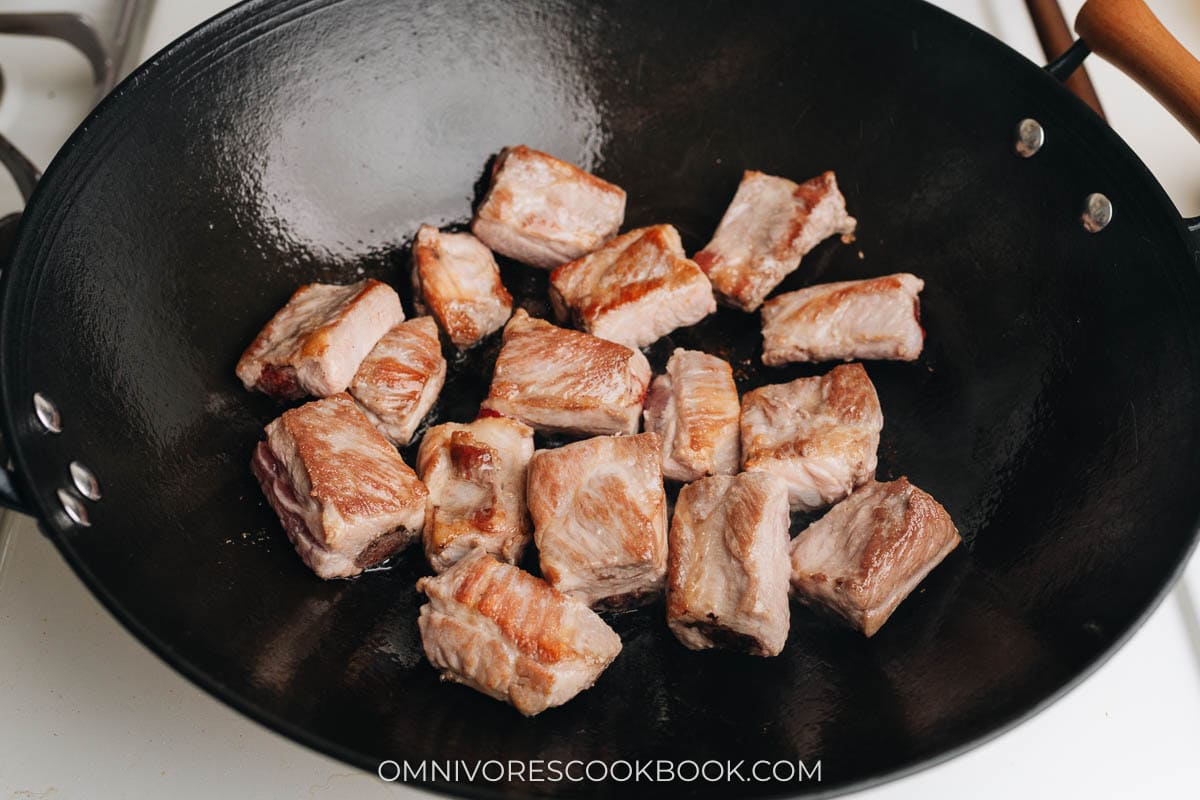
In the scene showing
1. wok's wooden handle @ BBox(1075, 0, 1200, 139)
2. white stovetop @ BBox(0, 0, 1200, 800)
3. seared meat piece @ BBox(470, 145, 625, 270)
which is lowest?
white stovetop @ BBox(0, 0, 1200, 800)

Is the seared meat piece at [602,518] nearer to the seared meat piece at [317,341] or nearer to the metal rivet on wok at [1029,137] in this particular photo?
the seared meat piece at [317,341]

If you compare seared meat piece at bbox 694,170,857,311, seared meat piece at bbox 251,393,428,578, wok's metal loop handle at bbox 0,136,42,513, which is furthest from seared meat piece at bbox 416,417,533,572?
wok's metal loop handle at bbox 0,136,42,513

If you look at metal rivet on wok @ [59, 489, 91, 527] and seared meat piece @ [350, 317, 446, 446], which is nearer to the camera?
metal rivet on wok @ [59, 489, 91, 527]

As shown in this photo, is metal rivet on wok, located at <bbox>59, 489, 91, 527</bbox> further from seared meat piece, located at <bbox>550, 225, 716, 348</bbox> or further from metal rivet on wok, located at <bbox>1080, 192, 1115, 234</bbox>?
metal rivet on wok, located at <bbox>1080, 192, 1115, 234</bbox>

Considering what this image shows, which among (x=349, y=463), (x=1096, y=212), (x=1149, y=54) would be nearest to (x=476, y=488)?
(x=349, y=463)

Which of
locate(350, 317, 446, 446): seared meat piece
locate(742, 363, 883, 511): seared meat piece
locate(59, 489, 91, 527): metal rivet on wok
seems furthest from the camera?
locate(350, 317, 446, 446): seared meat piece

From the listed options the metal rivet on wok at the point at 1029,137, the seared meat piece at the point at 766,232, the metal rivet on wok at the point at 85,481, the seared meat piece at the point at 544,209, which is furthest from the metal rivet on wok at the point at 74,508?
the metal rivet on wok at the point at 1029,137
